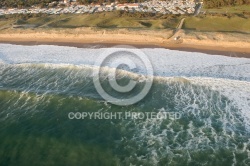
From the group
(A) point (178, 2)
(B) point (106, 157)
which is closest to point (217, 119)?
(B) point (106, 157)

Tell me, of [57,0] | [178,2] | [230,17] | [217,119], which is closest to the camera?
[217,119]

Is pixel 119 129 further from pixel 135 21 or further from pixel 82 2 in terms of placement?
pixel 82 2

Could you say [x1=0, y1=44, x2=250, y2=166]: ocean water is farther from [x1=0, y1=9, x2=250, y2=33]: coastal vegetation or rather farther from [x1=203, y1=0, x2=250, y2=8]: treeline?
[x1=203, y1=0, x2=250, y2=8]: treeline

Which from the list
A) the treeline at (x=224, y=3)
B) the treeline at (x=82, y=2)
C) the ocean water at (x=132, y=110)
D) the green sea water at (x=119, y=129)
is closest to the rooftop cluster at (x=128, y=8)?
the treeline at (x=82, y=2)

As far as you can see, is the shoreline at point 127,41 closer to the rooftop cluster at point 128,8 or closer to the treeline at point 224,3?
the rooftop cluster at point 128,8

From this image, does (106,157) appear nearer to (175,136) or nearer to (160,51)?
(175,136)

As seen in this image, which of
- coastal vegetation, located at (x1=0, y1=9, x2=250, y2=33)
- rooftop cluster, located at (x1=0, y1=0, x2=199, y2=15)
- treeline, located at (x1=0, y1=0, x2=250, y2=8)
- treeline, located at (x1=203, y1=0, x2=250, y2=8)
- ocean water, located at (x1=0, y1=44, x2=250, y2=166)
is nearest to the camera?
ocean water, located at (x1=0, y1=44, x2=250, y2=166)

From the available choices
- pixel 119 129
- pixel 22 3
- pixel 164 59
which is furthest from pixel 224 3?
pixel 22 3

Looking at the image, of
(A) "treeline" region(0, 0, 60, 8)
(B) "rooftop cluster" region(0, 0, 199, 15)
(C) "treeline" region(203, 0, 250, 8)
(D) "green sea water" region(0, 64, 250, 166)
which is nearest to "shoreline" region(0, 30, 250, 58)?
(D) "green sea water" region(0, 64, 250, 166)
